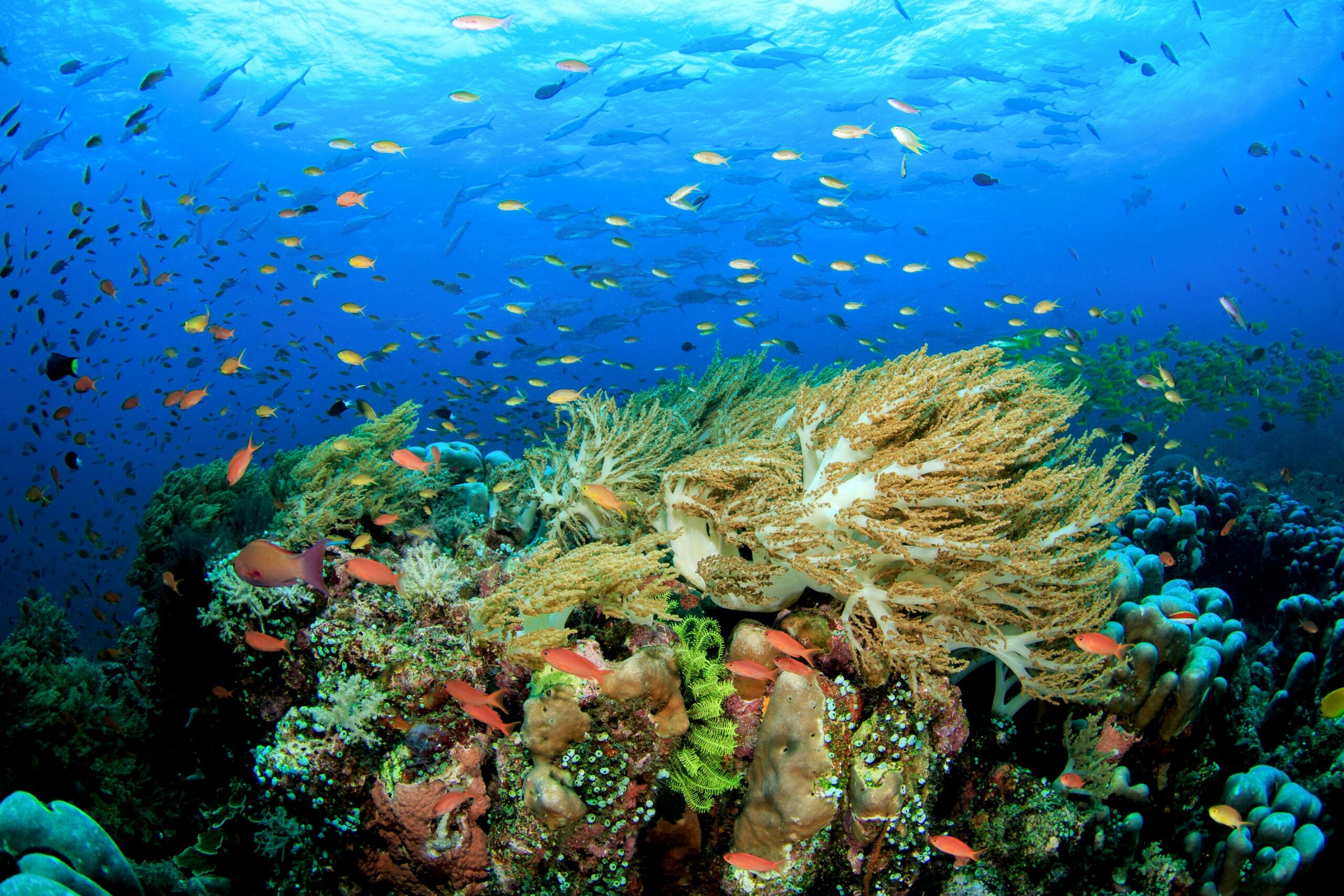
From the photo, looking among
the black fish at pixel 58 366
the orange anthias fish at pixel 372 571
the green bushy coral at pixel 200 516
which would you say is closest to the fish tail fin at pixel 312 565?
the orange anthias fish at pixel 372 571

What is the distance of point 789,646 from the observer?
119 inches

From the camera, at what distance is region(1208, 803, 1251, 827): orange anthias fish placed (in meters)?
3.47

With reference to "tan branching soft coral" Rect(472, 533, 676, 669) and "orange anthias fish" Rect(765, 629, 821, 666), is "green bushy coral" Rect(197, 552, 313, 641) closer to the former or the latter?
"tan branching soft coral" Rect(472, 533, 676, 669)

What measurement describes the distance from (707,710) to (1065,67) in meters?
48.3

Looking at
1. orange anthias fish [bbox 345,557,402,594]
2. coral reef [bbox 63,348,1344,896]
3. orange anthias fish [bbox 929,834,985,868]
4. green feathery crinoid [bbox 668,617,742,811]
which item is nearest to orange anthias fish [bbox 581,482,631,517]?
coral reef [bbox 63,348,1344,896]

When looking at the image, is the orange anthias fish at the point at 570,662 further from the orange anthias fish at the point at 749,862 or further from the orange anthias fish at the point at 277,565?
the orange anthias fish at the point at 277,565

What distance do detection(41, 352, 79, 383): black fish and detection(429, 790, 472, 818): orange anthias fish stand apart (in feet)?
27.9

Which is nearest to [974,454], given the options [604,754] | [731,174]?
[604,754]

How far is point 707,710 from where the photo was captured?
3.15 meters

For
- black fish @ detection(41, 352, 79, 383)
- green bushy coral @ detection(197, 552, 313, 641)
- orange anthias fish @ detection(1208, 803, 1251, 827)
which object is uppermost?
black fish @ detection(41, 352, 79, 383)

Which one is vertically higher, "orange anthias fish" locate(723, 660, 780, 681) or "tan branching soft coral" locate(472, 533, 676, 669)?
"tan branching soft coral" locate(472, 533, 676, 669)

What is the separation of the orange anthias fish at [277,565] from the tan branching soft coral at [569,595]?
3.20 ft

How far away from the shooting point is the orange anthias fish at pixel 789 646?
120 inches

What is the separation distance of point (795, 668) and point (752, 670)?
0.78ft
